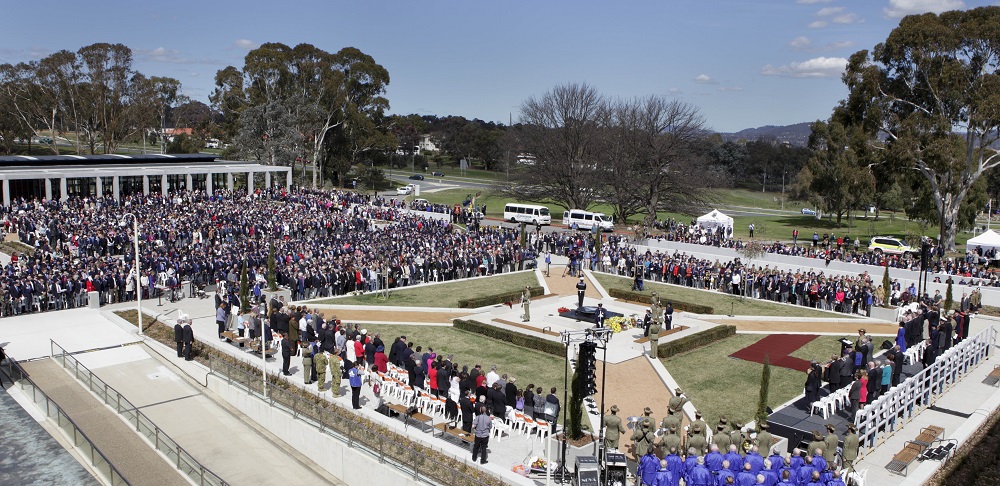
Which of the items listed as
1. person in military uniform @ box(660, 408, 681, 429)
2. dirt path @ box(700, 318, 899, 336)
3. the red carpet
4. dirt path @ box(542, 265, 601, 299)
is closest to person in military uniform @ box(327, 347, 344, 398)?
person in military uniform @ box(660, 408, 681, 429)

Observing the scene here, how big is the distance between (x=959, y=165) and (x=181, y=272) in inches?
1633

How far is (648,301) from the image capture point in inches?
1139

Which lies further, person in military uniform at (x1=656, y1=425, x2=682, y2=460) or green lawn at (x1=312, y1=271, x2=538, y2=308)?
green lawn at (x1=312, y1=271, x2=538, y2=308)

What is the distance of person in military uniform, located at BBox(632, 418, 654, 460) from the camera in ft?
41.3

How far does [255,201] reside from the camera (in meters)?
48.6

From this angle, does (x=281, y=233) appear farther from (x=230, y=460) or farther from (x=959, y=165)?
(x=959, y=165)

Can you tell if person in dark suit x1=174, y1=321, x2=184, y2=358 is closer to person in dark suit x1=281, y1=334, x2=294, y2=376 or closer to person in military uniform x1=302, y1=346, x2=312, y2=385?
person in dark suit x1=281, y1=334, x2=294, y2=376

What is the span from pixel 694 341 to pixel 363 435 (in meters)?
12.1

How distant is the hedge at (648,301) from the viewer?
91.7ft

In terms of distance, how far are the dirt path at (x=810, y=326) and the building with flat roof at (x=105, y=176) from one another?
38683mm

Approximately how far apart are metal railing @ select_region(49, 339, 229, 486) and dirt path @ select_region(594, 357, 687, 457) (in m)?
8.10

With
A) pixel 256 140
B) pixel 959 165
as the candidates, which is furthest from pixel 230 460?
pixel 256 140

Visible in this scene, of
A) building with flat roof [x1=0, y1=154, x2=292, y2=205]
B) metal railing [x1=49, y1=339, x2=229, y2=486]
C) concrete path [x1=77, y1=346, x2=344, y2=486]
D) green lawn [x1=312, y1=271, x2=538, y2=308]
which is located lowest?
concrete path [x1=77, y1=346, x2=344, y2=486]

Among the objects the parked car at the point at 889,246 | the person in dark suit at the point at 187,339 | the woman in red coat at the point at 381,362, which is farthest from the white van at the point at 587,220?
the woman in red coat at the point at 381,362
